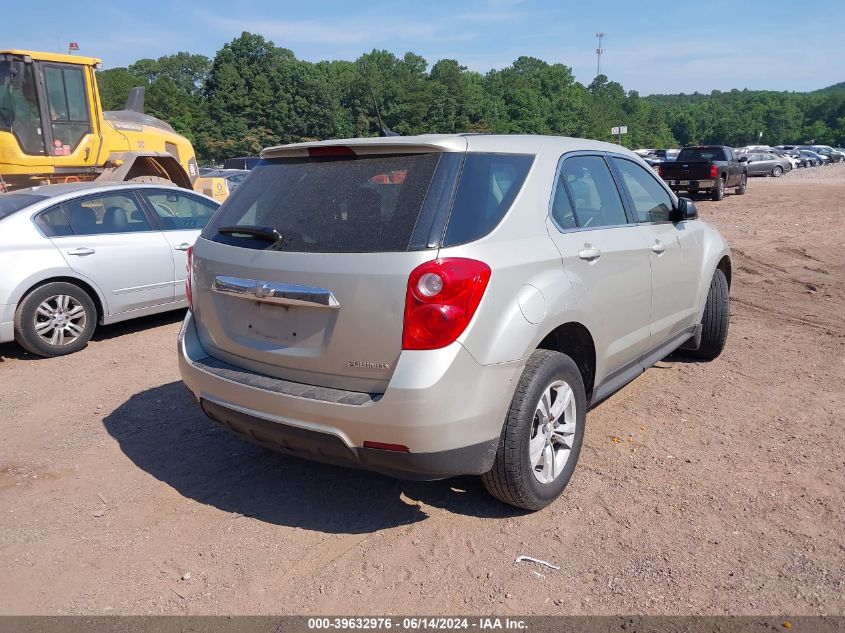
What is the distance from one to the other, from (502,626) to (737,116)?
565ft

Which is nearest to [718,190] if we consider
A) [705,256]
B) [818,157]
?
[705,256]

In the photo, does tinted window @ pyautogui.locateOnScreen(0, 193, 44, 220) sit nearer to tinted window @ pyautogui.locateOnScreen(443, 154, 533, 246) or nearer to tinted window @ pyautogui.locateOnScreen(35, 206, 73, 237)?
tinted window @ pyautogui.locateOnScreen(35, 206, 73, 237)

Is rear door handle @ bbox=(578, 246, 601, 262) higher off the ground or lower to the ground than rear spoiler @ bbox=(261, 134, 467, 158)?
lower

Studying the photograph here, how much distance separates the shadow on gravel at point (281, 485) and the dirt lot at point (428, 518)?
13 mm

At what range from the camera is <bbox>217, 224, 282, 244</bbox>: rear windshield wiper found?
3.29m

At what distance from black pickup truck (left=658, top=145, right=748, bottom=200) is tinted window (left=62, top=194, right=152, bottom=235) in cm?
1879

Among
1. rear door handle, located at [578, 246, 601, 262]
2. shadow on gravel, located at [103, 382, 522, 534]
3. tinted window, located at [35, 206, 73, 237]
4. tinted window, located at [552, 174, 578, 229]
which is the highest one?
tinted window, located at [552, 174, 578, 229]

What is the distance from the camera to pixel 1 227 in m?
6.15

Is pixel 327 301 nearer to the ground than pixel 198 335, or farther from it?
farther from it

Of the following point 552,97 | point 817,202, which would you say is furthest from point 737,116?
point 817,202

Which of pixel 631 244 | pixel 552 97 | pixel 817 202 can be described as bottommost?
pixel 817 202

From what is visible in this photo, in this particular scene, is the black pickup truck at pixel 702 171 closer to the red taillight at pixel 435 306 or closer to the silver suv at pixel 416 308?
the silver suv at pixel 416 308

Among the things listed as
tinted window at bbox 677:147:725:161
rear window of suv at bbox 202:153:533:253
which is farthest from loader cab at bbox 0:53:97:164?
tinted window at bbox 677:147:725:161

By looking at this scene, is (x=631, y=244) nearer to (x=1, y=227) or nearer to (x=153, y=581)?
(x=153, y=581)
